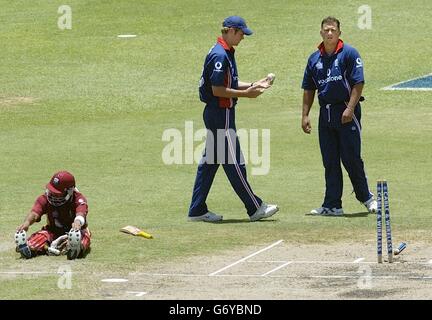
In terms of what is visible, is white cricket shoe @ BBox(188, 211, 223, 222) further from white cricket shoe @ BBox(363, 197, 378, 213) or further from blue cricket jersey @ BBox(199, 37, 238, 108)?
white cricket shoe @ BBox(363, 197, 378, 213)

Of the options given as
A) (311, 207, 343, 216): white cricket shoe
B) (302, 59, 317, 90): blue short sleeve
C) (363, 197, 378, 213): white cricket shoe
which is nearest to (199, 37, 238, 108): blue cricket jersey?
(302, 59, 317, 90): blue short sleeve

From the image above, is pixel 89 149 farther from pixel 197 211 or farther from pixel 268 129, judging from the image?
pixel 197 211

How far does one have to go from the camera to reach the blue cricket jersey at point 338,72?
16.0 meters

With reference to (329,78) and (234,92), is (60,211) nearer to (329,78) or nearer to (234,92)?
(234,92)

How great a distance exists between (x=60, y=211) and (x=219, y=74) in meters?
2.75

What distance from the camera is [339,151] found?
1644 cm

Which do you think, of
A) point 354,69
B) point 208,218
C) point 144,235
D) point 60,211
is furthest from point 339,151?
point 60,211

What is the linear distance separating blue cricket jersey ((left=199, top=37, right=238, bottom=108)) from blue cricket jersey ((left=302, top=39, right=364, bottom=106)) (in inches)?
46.2

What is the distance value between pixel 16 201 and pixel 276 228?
4101mm
